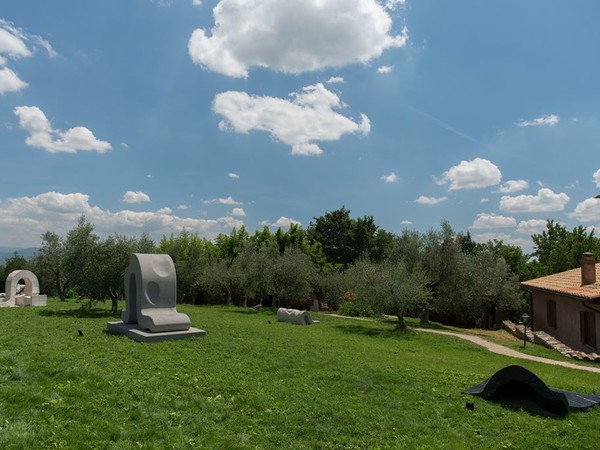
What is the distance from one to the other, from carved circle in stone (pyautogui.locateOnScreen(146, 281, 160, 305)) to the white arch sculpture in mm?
17767

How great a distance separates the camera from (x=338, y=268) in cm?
5003

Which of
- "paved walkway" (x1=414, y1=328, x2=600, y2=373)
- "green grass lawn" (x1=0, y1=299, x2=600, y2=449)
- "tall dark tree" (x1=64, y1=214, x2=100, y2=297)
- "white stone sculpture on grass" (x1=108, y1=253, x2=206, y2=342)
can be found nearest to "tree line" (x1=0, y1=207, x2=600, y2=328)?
"tall dark tree" (x1=64, y1=214, x2=100, y2=297)

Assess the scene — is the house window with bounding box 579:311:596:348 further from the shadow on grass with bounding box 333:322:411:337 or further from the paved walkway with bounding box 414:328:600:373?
the shadow on grass with bounding box 333:322:411:337

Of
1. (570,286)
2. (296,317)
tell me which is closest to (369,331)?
(296,317)

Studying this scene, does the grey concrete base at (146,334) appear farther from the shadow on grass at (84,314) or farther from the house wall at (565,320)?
the house wall at (565,320)

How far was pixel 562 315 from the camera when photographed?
22.9 meters

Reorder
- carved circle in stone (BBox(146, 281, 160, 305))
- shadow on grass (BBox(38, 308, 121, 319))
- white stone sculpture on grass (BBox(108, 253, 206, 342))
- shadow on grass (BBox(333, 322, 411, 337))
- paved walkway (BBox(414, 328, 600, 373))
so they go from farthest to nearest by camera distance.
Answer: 1. shadow on grass (BBox(333, 322, 411, 337))
2. shadow on grass (BBox(38, 308, 121, 319))
3. paved walkway (BBox(414, 328, 600, 373))
4. carved circle in stone (BBox(146, 281, 160, 305))
5. white stone sculpture on grass (BBox(108, 253, 206, 342))

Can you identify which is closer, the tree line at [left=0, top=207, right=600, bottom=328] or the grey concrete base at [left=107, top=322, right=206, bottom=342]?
the grey concrete base at [left=107, top=322, right=206, bottom=342]

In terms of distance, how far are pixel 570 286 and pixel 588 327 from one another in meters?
2.84

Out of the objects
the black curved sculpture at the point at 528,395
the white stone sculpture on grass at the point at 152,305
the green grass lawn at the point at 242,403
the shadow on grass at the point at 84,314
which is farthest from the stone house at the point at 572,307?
the shadow on grass at the point at 84,314

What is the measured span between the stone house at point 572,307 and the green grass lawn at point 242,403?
922 centimetres

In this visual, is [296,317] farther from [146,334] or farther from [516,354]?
[146,334]

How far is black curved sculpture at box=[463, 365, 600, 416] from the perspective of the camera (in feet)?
26.4

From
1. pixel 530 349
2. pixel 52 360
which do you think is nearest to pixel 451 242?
pixel 530 349
